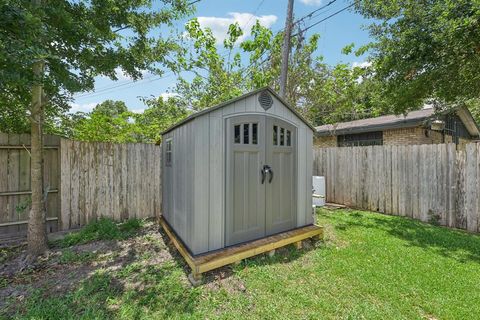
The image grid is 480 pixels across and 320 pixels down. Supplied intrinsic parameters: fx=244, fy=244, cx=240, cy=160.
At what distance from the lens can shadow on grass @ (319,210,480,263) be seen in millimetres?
4012

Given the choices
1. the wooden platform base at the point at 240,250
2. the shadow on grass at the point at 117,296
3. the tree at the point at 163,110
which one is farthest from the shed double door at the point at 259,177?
the tree at the point at 163,110

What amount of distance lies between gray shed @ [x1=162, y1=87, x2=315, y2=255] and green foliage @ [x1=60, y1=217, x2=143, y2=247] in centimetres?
Result: 118

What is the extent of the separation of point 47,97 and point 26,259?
8.20 feet

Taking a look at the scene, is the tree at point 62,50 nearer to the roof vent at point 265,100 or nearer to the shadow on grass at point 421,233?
the roof vent at point 265,100

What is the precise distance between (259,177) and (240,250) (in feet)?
3.58

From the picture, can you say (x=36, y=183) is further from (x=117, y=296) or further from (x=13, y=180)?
(x=117, y=296)

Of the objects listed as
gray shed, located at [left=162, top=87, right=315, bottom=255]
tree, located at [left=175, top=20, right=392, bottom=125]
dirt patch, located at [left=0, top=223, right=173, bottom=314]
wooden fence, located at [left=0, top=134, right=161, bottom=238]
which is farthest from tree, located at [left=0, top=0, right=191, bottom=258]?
tree, located at [left=175, top=20, right=392, bottom=125]

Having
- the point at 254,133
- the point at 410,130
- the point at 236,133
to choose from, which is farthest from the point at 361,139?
the point at 236,133

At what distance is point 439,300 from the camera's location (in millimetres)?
2656

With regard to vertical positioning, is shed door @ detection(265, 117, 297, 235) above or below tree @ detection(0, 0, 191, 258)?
below

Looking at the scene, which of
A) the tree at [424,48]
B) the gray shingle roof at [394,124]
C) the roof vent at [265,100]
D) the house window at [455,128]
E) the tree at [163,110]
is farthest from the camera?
the tree at [163,110]

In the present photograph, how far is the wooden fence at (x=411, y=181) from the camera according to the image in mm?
5117

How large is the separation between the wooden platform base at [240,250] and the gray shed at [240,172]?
0.34 feet

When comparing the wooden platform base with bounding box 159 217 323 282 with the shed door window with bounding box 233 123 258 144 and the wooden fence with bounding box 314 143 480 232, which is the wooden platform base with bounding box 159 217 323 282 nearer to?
the shed door window with bounding box 233 123 258 144
